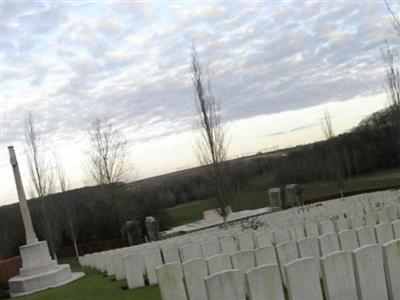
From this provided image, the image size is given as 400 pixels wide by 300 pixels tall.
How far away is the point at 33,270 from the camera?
15773 mm

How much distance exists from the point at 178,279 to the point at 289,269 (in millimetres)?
1450

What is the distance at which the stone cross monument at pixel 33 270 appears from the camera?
1526 centimetres

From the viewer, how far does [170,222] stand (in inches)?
1497

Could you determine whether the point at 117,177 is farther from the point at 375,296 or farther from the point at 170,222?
the point at 375,296

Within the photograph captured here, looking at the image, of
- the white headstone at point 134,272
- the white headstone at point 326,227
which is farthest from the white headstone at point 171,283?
the white headstone at point 326,227

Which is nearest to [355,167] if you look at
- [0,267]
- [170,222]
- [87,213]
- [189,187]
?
[189,187]

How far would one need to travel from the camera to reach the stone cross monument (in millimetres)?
15258

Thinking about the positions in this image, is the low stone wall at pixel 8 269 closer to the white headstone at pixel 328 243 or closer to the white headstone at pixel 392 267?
the white headstone at pixel 328 243

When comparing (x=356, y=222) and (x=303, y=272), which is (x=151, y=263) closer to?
(x=356, y=222)

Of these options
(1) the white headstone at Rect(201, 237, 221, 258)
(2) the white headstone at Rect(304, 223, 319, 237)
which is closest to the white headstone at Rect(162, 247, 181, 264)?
(1) the white headstone at Rect(201, 237, 221, 258)

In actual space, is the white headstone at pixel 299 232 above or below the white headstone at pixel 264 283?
below

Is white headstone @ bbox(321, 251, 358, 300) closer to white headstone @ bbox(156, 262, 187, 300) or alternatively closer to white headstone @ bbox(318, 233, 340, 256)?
white headstone @ bbox(318, 233, 340, 256)

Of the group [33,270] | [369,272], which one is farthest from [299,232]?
[33,270]

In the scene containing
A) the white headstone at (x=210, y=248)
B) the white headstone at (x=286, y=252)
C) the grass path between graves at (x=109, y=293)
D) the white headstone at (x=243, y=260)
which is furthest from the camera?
the white headstone at (x=210, y=248)
